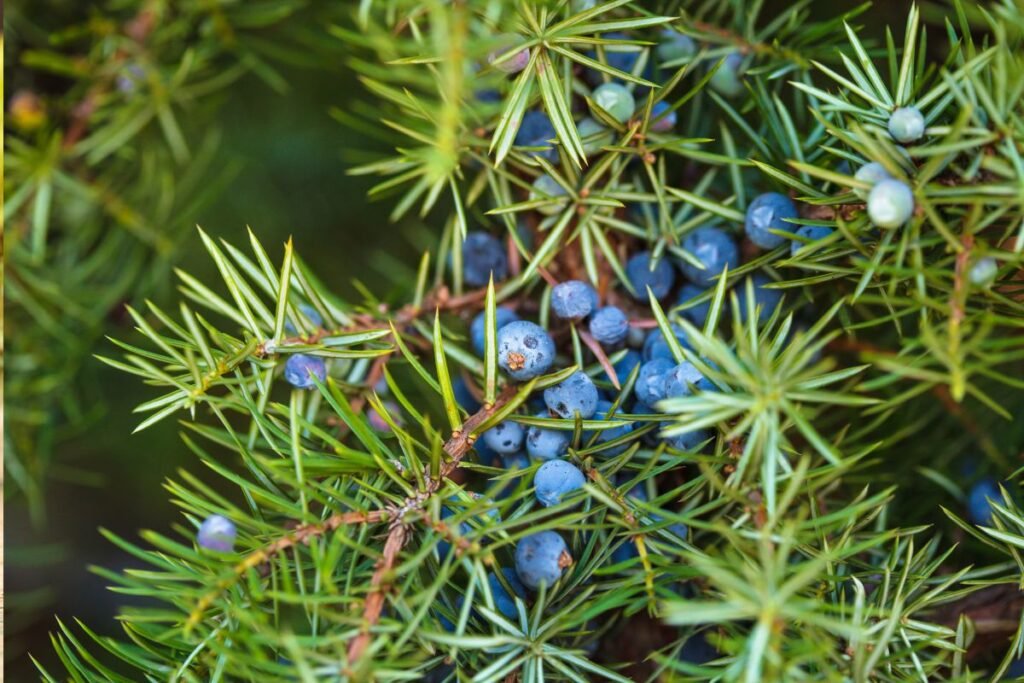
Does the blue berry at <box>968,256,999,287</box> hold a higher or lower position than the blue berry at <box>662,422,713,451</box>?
higher

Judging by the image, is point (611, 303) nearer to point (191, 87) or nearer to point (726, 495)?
point (726, 495)

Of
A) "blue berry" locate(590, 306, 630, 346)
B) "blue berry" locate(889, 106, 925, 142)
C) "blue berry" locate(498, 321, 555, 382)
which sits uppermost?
"blue berry" locate(889, 106, 925, 142)

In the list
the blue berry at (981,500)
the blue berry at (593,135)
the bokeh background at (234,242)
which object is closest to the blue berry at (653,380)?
the blue berry at (593,135)

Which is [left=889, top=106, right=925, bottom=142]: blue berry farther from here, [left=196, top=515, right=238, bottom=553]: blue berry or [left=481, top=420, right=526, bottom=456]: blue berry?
[left=196, top=515, right=238, bottom=553]: blue berry

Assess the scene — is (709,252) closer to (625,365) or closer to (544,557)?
(625,365)

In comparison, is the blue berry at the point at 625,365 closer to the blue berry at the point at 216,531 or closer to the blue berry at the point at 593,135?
the blue berry at the point at 593,135

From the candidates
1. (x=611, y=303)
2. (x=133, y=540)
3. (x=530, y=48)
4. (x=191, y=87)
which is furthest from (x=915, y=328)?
(x=133, y=540)

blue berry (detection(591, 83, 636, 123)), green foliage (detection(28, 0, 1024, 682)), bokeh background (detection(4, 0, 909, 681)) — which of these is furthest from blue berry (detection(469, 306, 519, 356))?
bokeh background (detection(4, 0, 909, 681))
